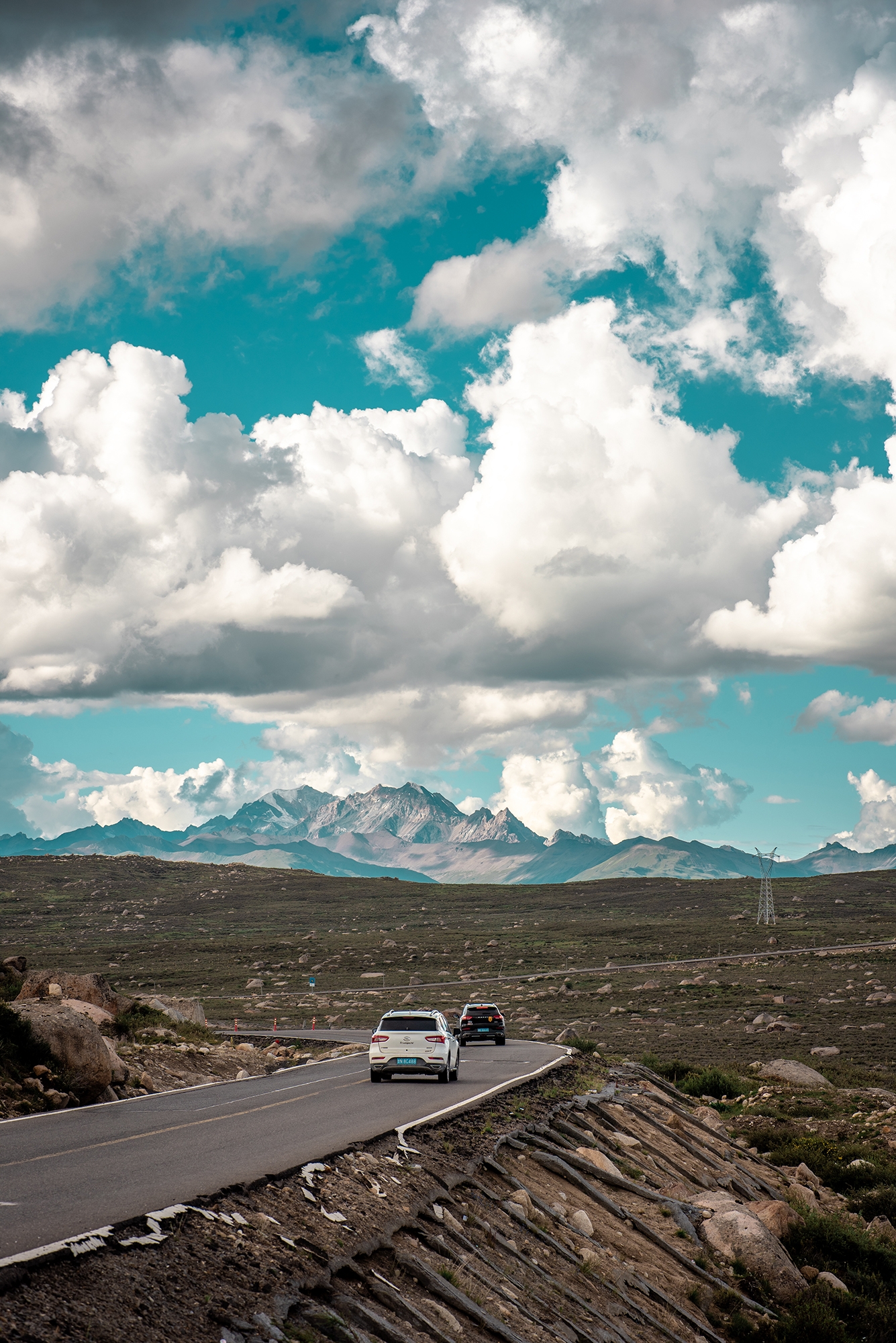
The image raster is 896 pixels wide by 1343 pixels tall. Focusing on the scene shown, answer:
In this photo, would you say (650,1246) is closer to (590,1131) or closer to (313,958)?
(590,1131)

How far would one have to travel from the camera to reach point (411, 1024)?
2806 cm

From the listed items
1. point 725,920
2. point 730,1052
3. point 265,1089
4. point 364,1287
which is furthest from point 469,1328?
point 725,920

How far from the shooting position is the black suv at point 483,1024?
146 ft

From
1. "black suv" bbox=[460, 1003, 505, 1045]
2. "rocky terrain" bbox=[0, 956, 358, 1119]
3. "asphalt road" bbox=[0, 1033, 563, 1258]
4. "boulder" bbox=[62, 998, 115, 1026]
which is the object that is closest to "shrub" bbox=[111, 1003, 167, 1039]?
"rocky terrain" bbox=[0, 956, 358, 1119]

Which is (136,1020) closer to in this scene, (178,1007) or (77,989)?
(77,989)

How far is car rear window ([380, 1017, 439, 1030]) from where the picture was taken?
27984mm

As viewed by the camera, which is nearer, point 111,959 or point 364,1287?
point 364,1287

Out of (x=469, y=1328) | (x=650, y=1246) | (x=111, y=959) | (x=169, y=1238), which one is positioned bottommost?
(x=111, y=959)

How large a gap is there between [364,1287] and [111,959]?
12359cm

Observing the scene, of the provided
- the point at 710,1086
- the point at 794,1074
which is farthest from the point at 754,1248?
the point at 794,1074

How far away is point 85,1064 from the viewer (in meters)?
21.7

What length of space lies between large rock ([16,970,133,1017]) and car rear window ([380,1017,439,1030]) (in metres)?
9.92

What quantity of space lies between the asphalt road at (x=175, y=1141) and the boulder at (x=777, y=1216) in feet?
22.0

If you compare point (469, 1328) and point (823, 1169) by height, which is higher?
point (469, 1328)
